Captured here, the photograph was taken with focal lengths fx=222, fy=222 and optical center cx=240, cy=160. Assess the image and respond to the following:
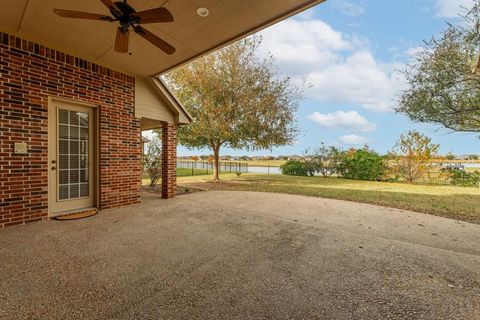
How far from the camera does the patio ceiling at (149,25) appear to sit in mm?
3289

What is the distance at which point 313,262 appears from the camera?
2.74m

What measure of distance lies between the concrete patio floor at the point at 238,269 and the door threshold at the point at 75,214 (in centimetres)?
29

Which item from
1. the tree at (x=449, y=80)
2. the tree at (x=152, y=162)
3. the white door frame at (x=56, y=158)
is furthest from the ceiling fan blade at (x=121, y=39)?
the tree at (x=449, y=80)

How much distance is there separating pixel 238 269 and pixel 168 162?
15.5 feet

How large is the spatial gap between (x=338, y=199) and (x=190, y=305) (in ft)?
19.9

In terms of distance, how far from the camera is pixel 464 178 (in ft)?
32.8

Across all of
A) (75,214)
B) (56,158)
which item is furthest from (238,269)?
(56,158)

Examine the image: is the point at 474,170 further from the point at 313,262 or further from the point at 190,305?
the point at 190,305

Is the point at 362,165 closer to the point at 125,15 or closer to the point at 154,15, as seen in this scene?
the point at 154,15

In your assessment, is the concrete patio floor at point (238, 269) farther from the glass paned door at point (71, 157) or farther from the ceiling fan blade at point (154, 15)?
the ceiling fan blade at point (154, 15)

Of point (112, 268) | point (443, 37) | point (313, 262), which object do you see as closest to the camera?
point (112, 268)

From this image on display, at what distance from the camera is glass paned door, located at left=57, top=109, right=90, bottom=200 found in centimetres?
464

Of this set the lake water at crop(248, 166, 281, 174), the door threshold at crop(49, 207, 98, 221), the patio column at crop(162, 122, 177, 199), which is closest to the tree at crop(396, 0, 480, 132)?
the patio column at crop(162, 122, 177, 199)

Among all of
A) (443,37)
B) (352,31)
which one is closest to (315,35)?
(352,31)
